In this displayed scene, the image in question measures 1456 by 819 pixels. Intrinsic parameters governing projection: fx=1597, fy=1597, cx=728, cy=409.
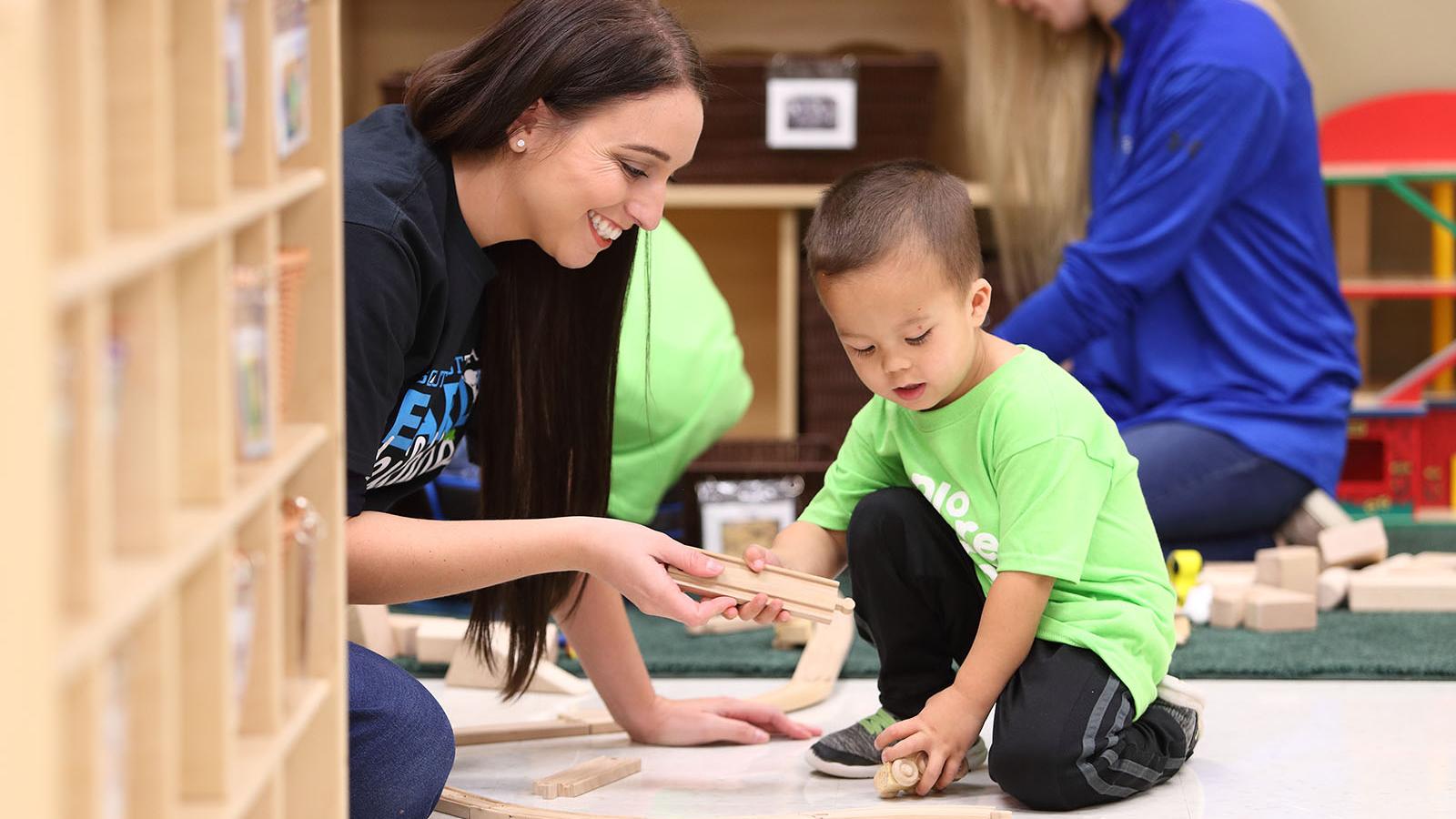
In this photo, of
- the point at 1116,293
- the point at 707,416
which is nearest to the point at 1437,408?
the point at 1116,293

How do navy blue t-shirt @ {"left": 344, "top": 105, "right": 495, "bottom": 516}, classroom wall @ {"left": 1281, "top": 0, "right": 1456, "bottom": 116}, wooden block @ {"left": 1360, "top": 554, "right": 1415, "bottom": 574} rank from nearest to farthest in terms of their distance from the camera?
navy blue t-shirt @ {"left": 344, "top": 105, "right": 495, "bottom": 516}
wooden block @ {"left": 1360, "top": 554, "right": 1415, "bottom": 574}
classroom wall @ {"left": 1281, "top": 0, "right": 1456, "bottom": 116}

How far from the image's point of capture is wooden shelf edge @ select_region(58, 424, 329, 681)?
52 cm

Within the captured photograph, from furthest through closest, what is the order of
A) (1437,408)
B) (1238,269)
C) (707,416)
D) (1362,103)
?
(1362,103)
(1437,408)
(1238,269)
(707,416)

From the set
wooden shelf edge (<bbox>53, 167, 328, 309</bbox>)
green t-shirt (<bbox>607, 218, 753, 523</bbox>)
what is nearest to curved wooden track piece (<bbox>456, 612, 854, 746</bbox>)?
green t-shirt (<bbox>607, 218, 753, 523</bbox>)

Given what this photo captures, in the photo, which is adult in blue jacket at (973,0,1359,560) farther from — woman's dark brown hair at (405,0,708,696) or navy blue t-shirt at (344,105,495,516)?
navy blue t-shirt at (344,105,495,516)

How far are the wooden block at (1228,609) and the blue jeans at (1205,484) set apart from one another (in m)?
0.23

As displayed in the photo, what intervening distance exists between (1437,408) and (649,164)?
185 centimetres

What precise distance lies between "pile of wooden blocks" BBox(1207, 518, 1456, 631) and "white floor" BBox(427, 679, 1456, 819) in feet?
0.83

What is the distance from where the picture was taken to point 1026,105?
233 centimetres

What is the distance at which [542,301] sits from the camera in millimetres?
1321

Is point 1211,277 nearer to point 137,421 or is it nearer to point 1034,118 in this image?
point 1034,118

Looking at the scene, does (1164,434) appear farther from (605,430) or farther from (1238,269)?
(605,430)

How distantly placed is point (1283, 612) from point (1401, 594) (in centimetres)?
20

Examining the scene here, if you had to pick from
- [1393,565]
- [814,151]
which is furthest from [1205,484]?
[814,151]
